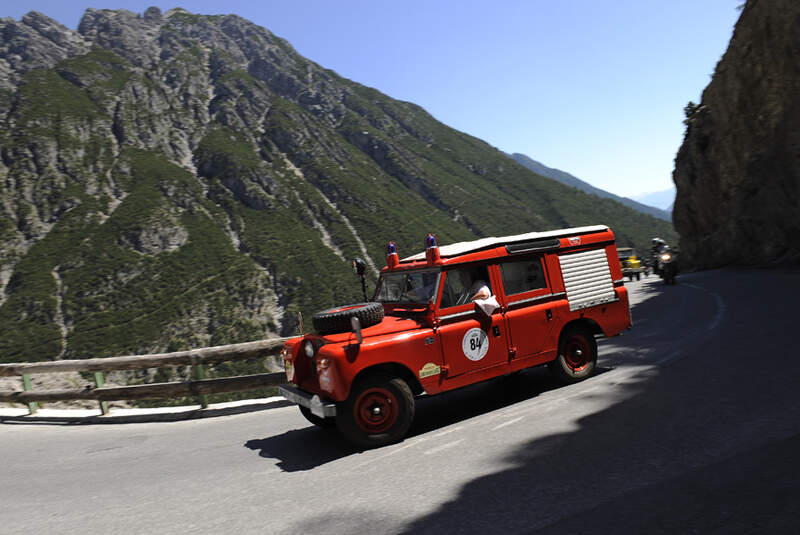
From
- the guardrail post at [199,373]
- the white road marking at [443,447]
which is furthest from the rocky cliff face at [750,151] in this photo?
the guardrail post at [199,373]

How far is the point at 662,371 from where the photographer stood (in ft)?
23.6

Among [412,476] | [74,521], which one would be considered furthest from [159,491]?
[412,476]

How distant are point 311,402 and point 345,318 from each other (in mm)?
1087

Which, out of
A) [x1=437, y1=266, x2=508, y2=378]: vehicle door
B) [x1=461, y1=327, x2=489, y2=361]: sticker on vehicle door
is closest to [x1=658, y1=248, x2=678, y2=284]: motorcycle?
[x1=437, y1=266, x2=508, y2=378]: vehicle door

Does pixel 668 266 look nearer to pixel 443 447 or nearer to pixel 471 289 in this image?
pixel 471 289

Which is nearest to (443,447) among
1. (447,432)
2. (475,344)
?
(447,432)

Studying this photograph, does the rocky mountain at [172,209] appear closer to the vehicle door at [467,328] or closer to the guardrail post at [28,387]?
the guardrail post at [28,387]

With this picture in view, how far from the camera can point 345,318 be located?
6.10 meters

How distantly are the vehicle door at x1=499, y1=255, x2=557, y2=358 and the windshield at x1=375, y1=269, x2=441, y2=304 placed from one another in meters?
1.05

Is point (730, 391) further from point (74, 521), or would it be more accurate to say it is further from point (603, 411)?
point (74, 521)

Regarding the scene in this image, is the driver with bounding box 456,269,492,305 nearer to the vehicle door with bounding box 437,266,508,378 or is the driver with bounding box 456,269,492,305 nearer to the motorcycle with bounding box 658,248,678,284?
the vehicle door with bounding box 437,266,508,378

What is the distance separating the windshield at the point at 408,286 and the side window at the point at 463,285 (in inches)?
6.2

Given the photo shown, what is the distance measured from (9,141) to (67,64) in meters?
48.4

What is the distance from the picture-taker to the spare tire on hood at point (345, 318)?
6105mm
